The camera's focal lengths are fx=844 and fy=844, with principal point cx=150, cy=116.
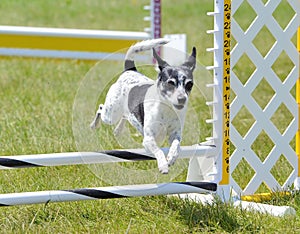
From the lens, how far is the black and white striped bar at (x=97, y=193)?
328 cm

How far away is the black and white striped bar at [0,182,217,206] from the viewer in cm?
328

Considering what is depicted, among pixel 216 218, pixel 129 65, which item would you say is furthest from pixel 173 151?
pixel 129 65

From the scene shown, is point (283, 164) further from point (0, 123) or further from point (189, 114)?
point (0, 123)

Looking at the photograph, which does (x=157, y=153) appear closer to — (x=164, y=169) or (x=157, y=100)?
(x=164, y=169)

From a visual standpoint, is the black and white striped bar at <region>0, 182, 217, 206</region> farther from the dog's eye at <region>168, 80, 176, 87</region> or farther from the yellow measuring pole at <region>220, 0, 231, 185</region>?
the dog's eye at <region>168, 80, 176, 87</region>

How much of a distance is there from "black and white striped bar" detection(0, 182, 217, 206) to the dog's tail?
0.51 metres

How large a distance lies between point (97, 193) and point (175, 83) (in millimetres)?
546

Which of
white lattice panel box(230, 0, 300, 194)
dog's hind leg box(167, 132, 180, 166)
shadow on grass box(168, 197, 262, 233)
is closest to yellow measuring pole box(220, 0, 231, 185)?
white lattice panel box(230, 0, 300, 194)

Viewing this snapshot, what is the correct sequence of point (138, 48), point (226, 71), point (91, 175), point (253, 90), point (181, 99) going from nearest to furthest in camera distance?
1. point (181, 99)
2. point (138, 48)
3. point (226, 71)
4. point (253, 90)
5. point (91, 175)

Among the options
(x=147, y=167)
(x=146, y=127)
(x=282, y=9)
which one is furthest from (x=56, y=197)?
(x=282, y=9)

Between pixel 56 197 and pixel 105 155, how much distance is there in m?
0.25

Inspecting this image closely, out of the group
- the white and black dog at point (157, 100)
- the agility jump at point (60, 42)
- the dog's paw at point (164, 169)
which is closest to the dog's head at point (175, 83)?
the white and black dog at point (157, 100)

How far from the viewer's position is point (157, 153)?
329 centimetres

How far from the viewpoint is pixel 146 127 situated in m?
3.32
